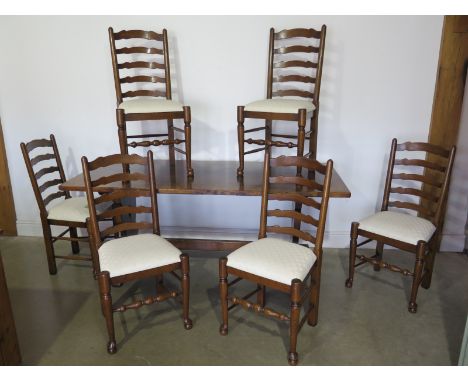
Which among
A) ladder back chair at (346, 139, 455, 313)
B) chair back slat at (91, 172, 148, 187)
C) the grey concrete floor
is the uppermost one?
chair back slat at (91, 172, 148, 187)

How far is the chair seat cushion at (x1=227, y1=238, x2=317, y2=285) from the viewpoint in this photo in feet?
6.65

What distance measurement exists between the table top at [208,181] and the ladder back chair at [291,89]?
148 millimetres

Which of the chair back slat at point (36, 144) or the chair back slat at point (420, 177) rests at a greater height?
the chair back slat at point (36, 144)

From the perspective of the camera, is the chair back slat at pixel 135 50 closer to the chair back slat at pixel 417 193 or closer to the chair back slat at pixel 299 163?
the chair back slat at pixel 299 163

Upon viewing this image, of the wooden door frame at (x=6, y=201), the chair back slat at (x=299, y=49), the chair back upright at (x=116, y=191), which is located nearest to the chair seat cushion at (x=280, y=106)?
the chair back slat at (x=299, y=49)

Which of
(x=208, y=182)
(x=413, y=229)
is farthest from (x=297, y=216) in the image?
(x=413, y=229)

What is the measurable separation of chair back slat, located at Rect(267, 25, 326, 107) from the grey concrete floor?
139 cm

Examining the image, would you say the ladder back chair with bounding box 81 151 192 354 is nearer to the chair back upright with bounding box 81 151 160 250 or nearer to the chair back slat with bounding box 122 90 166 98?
the chair back upright with bounding box 81 151 160 250

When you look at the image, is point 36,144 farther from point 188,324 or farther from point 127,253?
point 188,324

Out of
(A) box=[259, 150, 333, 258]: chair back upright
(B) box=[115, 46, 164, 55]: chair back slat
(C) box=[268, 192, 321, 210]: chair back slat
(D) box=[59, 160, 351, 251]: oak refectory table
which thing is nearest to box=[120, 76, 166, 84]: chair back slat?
(B) box=[115, 46, 164, 55]: chair back slat

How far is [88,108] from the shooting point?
3303 millimetres

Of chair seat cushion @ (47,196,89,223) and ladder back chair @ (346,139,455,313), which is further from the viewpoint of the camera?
chair seat cushion @ (47,196,89,223)

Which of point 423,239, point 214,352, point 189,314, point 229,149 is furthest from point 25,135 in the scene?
point 423,239

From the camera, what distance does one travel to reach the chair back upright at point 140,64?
9.44 ft
